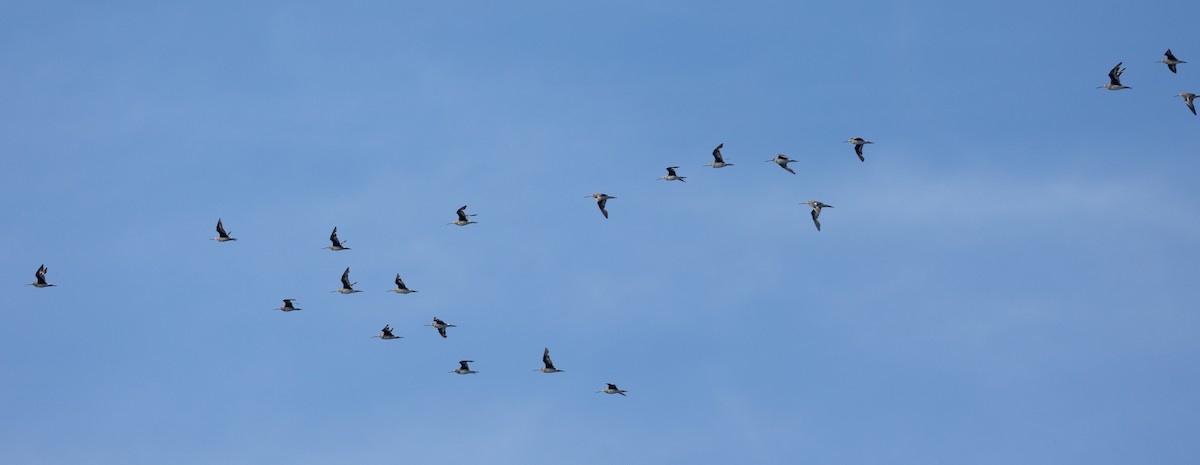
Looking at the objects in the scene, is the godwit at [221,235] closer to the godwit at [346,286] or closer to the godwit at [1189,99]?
the godwit at [346,286]

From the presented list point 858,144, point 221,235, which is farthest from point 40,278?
point 858,144

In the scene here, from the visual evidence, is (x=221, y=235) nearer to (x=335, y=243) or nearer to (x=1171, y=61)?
(x=335, y=243)

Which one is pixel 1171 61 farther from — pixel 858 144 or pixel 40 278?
pixel 40 278

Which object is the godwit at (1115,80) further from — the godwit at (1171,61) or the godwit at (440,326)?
the godwit at (440,326)

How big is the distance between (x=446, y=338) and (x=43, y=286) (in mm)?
24307

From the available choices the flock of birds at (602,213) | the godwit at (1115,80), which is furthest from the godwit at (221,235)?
the godwit at (1115,80)

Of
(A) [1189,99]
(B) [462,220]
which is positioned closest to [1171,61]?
(A) [1189,99]

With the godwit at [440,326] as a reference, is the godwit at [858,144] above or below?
above

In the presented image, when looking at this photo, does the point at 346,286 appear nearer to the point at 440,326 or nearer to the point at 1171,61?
the point at 440,326

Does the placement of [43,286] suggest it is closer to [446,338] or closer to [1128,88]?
[446,338]

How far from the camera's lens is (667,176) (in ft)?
390

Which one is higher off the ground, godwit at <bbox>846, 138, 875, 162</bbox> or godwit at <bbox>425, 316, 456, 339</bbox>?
godwit at <bbox>846, 138, 875, 162</bbox>

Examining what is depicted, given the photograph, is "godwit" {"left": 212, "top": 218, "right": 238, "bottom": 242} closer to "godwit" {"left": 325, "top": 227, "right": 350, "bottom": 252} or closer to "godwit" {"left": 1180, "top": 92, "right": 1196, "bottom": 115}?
"godwit" {"left": 325, "top": 227, "right": 350, "bottom": 252}

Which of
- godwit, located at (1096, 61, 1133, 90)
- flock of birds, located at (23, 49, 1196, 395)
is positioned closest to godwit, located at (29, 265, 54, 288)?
flock of birds, located at (23, 49, 1196, 395)
